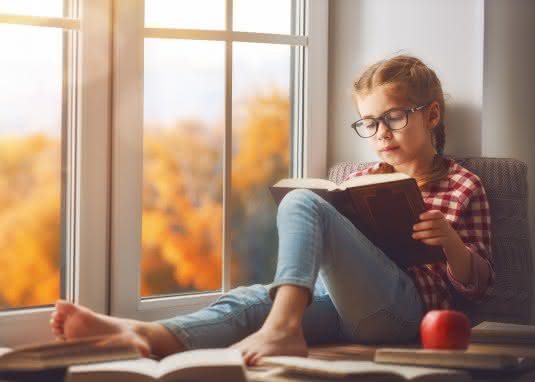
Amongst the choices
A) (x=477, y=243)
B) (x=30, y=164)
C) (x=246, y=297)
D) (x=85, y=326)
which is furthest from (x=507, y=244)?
(x=30, y=164)

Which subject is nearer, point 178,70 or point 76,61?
point 76,61

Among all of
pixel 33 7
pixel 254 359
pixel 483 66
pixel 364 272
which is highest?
pixel 33 7

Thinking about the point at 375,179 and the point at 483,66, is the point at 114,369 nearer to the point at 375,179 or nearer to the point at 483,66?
the point at 375,179

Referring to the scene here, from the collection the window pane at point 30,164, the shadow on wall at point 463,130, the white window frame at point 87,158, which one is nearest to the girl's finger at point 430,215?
the shadow on wall at point 463,130

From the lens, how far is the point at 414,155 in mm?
1843

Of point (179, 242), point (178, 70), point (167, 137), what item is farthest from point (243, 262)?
point (178, 70)

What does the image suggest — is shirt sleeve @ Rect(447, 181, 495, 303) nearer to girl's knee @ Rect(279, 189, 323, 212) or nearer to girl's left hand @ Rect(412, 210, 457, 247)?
girl's left hand @ Rect(412, 210, 457, 247)

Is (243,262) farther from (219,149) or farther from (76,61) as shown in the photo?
(76,61)

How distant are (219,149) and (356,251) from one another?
676 millimetres

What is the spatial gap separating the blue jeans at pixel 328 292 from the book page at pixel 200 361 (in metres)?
0.26

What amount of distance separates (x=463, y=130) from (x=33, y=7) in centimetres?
112

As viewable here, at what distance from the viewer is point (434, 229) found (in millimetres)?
1563

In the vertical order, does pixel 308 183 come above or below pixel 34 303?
above

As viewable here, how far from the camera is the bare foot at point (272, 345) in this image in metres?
1.35
